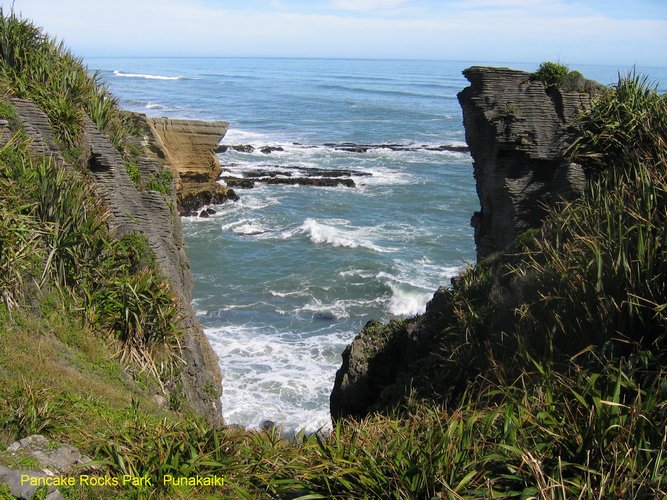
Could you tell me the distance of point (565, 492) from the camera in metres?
5.52

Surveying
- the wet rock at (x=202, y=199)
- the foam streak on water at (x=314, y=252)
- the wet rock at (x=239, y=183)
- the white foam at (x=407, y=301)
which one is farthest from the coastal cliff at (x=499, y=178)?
the wet rock at (x=239, y=183)

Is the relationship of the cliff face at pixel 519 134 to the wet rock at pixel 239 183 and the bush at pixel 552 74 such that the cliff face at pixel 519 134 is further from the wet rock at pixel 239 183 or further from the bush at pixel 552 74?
the wet rock at pixel 239 183

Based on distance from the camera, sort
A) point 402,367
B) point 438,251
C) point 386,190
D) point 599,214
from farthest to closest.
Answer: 1. point 386,190
2. point 438,251
3. point 402,367
4. point 599,214

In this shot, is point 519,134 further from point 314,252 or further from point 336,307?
point 314,252

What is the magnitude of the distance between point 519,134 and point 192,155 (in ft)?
65.6

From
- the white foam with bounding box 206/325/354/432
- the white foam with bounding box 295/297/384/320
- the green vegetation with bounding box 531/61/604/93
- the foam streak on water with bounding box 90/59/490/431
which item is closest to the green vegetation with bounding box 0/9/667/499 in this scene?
the green vegetation with bounding box 531/61/604/93

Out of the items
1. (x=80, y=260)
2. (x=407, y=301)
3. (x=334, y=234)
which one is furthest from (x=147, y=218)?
(x=334, y=234)

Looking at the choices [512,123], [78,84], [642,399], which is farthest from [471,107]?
[642,399]

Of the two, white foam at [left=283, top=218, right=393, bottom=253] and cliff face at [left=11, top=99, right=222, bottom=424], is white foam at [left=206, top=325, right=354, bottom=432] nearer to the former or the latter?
cliff face at [left=11, top=99, right=222, bottom=424]

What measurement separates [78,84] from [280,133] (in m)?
46.6

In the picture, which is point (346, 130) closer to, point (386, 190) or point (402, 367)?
point (386, 190)

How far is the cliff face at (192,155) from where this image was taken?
104 feet

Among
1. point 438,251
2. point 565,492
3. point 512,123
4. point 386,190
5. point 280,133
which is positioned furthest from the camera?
point 280,133

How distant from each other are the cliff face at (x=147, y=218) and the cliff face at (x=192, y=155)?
1434cm
